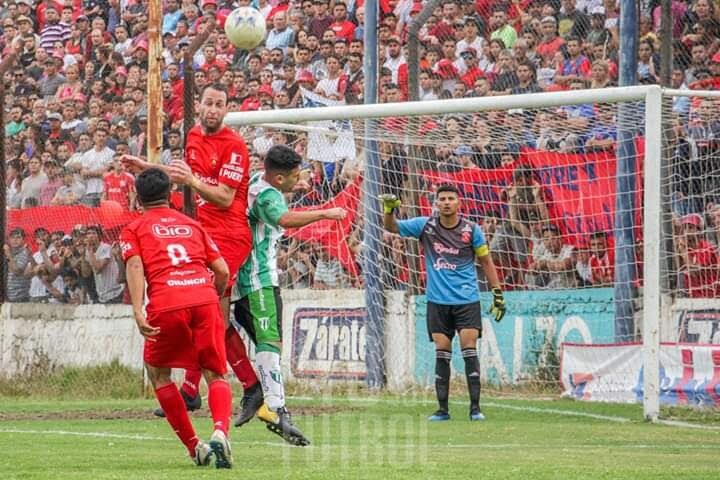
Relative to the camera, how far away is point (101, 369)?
17906 mm

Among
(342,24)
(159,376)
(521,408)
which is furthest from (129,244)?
(342,24)

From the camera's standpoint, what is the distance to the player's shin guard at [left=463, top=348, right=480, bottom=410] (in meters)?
13.5

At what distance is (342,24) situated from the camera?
19.8m

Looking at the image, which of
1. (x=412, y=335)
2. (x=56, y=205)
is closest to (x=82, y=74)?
(x=56, y=205)

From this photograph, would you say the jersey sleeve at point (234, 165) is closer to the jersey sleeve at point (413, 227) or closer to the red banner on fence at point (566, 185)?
the jersey sleeve at point (413, 227)

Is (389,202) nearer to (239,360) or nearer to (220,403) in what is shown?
(239,360)

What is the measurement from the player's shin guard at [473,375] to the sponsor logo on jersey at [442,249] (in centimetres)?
97

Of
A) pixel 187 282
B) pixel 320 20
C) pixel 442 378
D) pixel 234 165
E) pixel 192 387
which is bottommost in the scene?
pixel 442 378

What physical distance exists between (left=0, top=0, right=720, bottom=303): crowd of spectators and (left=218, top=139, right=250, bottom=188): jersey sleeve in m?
5.87

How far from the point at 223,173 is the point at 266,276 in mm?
821

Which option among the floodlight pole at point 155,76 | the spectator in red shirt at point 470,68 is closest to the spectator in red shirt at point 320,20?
the spectator in red shirt at point 470,68

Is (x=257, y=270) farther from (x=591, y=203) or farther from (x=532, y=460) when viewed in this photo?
(x=591, y=203)

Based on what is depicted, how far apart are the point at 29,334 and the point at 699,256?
8753 millimetres

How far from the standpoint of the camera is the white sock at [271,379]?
10.0m
